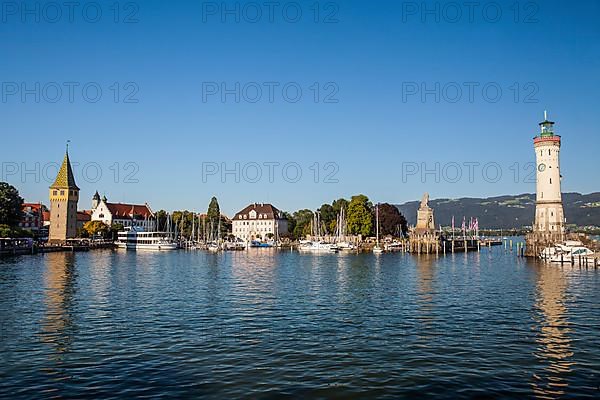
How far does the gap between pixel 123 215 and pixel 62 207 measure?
5368 cm

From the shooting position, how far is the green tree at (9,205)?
10038 cm

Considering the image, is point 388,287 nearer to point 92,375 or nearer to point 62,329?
point 62,329

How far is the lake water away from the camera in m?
16.4

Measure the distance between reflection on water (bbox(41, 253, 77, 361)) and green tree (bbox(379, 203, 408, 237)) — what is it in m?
100

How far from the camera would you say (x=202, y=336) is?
23.2 m

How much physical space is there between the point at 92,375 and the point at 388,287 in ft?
95.3

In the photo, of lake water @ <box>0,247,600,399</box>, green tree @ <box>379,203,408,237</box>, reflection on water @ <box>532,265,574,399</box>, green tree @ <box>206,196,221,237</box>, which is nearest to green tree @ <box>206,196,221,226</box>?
green tree @ <box>206,196,221,237</box>

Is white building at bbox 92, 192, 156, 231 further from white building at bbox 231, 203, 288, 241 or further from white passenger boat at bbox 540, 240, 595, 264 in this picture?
white passenger boat at bbox 540, 240, 595, 264

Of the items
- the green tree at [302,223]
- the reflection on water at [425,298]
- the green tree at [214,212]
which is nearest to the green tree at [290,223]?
the green tree at [302,223]

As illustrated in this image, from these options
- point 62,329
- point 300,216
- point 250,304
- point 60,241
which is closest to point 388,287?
point 250,304

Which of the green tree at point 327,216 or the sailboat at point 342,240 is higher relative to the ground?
the green tree at point 327,216

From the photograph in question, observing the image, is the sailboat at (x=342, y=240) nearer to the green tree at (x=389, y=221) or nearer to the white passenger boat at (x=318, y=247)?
the white passenger boat at (x=318, y=247)

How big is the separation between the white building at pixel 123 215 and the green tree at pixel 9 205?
57.8m

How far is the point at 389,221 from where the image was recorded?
141250 millimetres
